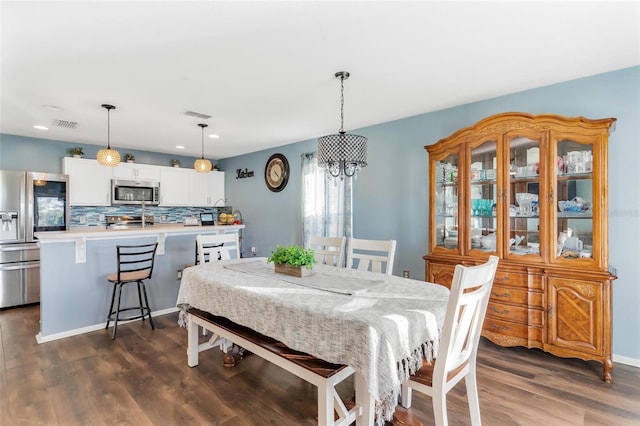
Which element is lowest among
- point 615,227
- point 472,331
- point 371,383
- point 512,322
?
point 512,322

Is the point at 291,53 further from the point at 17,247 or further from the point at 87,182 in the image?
the point at 17,247

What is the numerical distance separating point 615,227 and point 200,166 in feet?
14.6

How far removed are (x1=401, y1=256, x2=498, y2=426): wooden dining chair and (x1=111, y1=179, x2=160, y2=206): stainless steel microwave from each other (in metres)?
5.49

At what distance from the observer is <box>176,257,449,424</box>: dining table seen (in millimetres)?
1467

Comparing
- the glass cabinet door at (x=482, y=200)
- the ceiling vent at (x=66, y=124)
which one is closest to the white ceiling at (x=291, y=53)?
the ceiling vent at (x=66, y=124)

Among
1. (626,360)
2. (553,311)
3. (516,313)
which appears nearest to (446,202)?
(516,313)

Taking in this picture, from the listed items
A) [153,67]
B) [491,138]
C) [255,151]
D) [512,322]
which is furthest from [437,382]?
[255,151]

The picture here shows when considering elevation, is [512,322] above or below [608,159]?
below

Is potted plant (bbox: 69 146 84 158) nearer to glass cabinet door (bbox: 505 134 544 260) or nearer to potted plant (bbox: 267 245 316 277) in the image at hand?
potted plant (bbox: 267 245 316 277)

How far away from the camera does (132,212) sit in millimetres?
5949

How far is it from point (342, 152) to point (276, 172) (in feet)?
10.6

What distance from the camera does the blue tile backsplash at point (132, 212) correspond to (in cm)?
534

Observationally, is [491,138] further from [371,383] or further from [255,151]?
[255,151]

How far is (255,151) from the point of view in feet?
19.9
